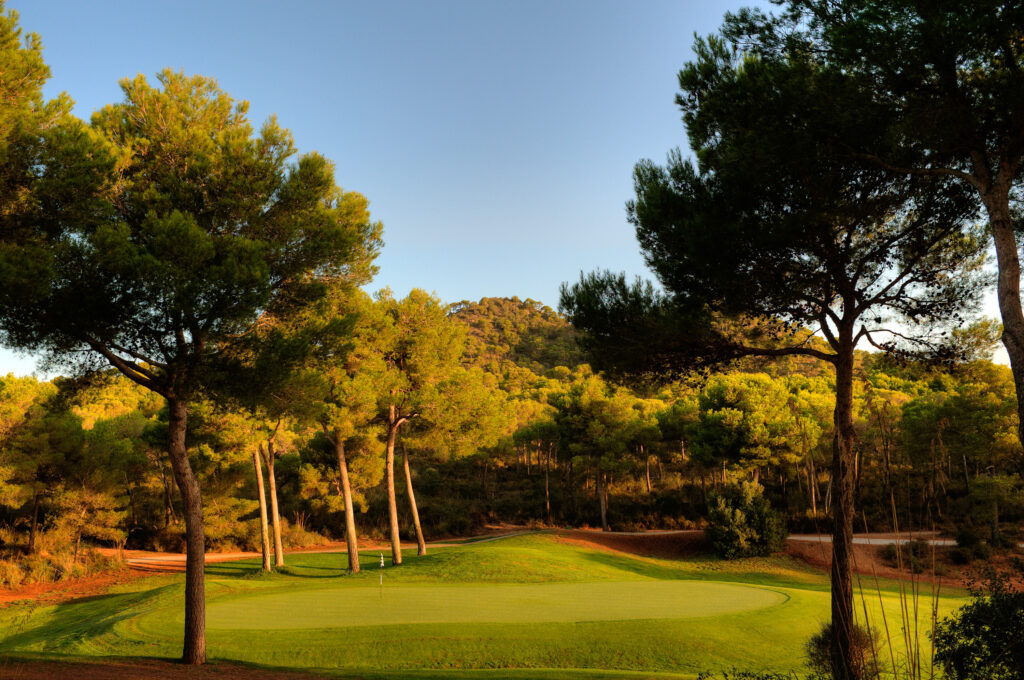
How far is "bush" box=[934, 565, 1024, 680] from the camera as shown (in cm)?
520

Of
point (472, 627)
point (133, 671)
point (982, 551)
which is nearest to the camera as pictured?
point (133, 671)

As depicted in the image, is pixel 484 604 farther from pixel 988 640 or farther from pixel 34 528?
pixel 34 528

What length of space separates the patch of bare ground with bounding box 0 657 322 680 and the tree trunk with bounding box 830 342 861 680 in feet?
20.9

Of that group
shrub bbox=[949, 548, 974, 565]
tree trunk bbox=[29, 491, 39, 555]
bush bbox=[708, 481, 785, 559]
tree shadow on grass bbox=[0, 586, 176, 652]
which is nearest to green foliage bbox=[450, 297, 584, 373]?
bush bbox=[708, 481, 785, 559]

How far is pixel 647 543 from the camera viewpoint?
27672 millimetres

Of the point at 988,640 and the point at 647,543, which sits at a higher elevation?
the point at 988,640

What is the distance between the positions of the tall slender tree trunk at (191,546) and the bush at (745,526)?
20.3 m

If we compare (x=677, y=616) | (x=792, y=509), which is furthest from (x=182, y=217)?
(x=792, y=509)

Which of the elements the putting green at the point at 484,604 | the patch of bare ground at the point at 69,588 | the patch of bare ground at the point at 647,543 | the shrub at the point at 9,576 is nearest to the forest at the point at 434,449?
the shrub at the point at 9,576

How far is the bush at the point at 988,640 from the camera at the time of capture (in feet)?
17.0

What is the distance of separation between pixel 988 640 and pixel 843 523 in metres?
2.42

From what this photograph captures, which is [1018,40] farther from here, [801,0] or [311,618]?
[311,618]

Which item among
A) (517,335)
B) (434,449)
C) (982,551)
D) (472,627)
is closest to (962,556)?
(982,551)

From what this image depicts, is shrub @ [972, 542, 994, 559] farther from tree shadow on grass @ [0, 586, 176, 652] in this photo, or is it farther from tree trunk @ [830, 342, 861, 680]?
tree shadow on grass @ [0, 586, 176, 652]
